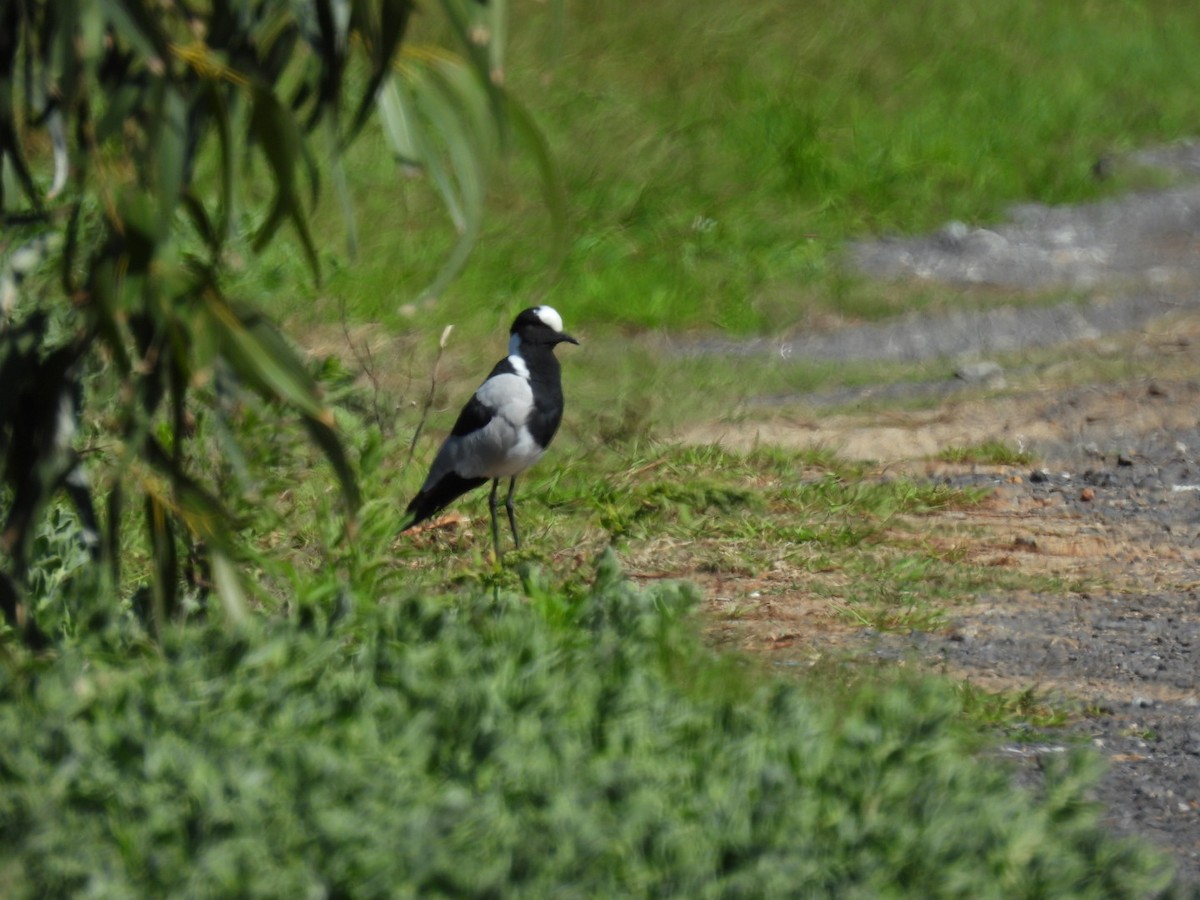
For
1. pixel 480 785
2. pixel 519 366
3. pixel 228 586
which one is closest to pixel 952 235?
pixel 519 366

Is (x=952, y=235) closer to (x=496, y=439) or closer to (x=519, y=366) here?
(x=519, y=366)

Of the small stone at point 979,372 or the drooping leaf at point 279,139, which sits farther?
the small stone at point 979,372

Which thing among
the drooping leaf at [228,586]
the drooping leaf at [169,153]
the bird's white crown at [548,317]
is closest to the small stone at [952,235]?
the bird's white crown at [548,317]

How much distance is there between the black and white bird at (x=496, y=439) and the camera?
604 cm

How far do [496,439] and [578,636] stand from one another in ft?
7.39

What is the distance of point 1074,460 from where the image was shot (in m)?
6.99

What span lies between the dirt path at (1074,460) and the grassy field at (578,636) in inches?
6.6

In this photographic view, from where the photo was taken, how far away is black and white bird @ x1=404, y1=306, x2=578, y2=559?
19.8ft

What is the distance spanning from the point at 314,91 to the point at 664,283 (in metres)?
6.14

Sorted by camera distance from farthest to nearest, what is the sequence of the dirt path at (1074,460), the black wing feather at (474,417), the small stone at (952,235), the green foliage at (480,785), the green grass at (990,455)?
the small stone at (952,235), the green grass at (990,455), the black wing feather at (474,417), the dirt path at (1074,460), the green foliage at (480,785)

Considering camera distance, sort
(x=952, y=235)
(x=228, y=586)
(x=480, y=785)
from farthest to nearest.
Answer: (x=952, y=235)
(x=228, y=586)
(x=480, y=785)

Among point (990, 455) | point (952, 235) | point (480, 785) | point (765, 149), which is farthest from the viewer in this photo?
point (765, 149)

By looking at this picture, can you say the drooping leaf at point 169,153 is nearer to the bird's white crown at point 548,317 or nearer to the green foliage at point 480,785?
the green foliage at point 480,785

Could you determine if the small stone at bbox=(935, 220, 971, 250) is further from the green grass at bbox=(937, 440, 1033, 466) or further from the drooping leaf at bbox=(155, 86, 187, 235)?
the drooping leaf at bbox=(155, 86, 187, 235)
